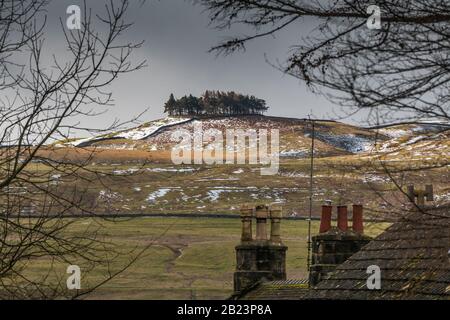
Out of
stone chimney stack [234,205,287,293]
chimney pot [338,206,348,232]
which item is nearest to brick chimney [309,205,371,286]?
chimney pot [338,206,348,232]

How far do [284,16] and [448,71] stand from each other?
64.6 inches

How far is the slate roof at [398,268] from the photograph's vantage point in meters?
15.5

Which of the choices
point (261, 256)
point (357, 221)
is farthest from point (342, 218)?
point (261, 256)

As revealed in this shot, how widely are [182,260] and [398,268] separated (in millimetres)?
106054

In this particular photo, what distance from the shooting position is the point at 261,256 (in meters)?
26.8

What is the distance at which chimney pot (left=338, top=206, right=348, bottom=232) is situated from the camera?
73.7 feet

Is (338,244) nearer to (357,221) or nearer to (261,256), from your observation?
(357,221)

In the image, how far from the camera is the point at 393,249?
1922 cm

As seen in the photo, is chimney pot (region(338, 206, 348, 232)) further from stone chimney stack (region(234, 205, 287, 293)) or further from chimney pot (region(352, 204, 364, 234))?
stone chimney stack (region(234, 205, 287, 293))

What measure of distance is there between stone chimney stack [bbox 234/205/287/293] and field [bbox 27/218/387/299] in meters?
59.5

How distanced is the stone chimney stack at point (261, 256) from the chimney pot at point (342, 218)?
356 centimetres

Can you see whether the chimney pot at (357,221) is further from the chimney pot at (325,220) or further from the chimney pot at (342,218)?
the chimney pot at (325,220)
